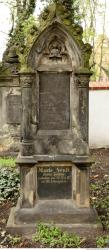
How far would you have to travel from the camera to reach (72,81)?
21.2ft

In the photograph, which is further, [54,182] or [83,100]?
[54,182]

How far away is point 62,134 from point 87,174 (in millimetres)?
719

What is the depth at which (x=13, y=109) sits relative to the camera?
13.5 m

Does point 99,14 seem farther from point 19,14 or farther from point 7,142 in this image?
point 7,142

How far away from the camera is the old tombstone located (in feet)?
20.8

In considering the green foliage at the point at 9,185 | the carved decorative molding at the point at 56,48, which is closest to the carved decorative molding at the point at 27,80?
the carved decorative molding at the point at 56,48

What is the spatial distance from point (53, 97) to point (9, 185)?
9.28 ft

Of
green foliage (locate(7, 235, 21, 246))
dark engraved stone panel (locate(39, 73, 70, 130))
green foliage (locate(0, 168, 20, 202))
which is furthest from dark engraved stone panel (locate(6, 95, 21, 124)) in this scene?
green foliage (locate(7, 235, 21, 246))

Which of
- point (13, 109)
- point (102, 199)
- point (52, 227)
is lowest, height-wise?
point (102, 199)

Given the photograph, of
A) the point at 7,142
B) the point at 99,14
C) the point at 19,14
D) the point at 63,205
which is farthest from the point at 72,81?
the point at 99,14

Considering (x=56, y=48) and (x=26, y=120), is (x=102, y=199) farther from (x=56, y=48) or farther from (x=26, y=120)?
(x=56, y=48)

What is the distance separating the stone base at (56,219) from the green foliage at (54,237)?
4.8 inches

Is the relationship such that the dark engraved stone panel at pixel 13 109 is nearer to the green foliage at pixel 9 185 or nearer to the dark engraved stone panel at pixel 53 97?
the green foliage at pixel 9 185

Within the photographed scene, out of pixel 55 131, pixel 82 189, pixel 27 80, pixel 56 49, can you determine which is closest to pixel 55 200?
pixel 82 189
